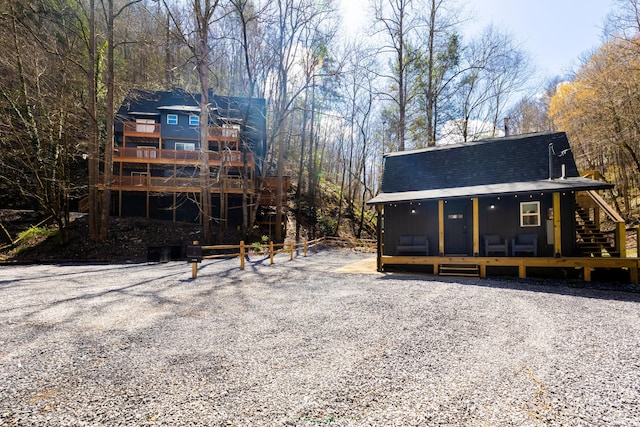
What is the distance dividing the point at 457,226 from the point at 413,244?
1.65m

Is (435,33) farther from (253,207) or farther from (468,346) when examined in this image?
(468,346)

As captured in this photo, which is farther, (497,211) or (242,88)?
(242,88)

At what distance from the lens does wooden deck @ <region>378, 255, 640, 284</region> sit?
7.77 m

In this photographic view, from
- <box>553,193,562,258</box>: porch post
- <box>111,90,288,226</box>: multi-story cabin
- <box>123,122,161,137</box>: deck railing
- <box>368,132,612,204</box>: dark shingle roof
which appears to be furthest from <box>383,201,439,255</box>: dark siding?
<box>123,122,161,137</box>: deck railing

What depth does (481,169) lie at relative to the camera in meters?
11.5

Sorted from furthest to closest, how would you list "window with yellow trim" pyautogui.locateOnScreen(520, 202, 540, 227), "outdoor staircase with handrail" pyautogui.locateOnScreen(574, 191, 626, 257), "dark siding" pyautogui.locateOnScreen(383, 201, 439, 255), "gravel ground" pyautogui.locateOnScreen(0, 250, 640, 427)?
"dark siding" pyautogui.locateOnScreen(383, 201, 439, 255)
"window with yellow trim" pyautogui.locateOnScreen(520, 202, 540, 227)
"outdoor staircase with handrail" pyautogui.locateOnScreen(574, 191, 626, 257)
"gravel ground" pyautogui.locateOnScreen(0, 250, 640, 427)

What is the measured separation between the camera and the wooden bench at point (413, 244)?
34.7 feet

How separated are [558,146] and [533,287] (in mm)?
6024

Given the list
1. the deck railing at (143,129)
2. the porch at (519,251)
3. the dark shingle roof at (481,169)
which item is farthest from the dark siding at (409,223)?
the deck railing at (143,129)

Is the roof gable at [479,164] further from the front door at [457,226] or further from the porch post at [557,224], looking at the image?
the porch post at [557,224]

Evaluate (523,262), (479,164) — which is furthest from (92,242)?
(523,262)

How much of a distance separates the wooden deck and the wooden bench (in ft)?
1.53

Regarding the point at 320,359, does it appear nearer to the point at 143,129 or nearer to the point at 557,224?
the point at 557,224

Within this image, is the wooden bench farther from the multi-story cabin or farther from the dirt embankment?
the dirt embankment
